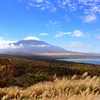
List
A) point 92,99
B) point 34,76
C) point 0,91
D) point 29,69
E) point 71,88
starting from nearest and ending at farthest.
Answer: point 92,99 → point 0,91 → point 71,88 → point 34,76 → point 29,69

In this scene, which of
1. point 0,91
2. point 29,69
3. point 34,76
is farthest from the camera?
point 29,69

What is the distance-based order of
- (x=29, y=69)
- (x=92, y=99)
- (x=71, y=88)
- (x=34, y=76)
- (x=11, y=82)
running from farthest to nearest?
1. (x=29, y=69)
2. (x=34, y=76)
3. (x=11, y=82)
4. (x=71, y=88)
5. (x=92, y=99)

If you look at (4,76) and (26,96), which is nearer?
(26,96)

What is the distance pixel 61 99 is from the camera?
274 inches

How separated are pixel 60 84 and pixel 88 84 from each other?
1.24m

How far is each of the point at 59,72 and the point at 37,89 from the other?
1033 inches

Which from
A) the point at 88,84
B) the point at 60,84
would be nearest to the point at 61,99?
the point at 60,84

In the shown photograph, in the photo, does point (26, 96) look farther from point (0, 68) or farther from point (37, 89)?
point (0, 68)

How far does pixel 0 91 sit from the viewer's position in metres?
10.2

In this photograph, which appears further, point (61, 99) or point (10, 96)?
point (10, 96)

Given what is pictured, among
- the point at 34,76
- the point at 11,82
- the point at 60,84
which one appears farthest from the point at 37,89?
the point at 34,76

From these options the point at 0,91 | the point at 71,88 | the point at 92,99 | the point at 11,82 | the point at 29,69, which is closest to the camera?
the point at 92,99

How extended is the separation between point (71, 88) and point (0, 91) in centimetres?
276

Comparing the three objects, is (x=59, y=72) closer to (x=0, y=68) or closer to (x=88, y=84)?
(x=0, y=68)
